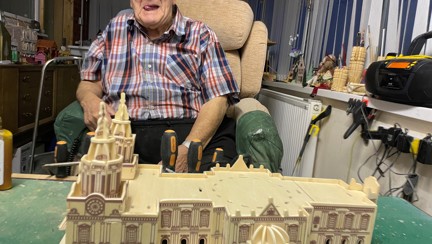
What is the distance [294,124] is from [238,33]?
24.3 inches

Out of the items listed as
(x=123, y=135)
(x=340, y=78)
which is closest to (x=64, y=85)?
(x=340, y=78)

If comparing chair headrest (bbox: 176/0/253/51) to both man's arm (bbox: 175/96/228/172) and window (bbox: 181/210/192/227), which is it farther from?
window (bbox: 181/210/192/227)

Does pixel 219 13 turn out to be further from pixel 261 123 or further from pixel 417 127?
pixel 417 127

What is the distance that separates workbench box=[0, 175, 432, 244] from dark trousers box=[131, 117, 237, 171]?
51 cm

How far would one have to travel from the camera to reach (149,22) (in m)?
1.41

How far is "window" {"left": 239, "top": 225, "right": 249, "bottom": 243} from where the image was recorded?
531mm

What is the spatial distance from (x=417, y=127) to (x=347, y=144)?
0.45m

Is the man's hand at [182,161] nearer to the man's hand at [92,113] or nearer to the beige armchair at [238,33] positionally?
the man's hand at [92,113]

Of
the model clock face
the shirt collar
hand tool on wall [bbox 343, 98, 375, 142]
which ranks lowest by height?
the model clock face

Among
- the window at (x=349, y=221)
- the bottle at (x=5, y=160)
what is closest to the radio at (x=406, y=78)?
the window at (x=349, y=221)

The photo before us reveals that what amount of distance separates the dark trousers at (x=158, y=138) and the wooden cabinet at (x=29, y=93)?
103 cm

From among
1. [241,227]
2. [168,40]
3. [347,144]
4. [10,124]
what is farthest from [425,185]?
[10,124]

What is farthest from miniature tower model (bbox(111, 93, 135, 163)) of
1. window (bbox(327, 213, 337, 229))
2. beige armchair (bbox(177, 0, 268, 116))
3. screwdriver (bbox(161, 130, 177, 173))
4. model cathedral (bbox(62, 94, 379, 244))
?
beige armchair (bbox(177, 0, 268, 116))

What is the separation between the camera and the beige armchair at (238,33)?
1.76 meters
